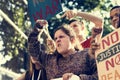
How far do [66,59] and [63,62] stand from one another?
0.05 metres

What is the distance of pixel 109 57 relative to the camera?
12.0 ft

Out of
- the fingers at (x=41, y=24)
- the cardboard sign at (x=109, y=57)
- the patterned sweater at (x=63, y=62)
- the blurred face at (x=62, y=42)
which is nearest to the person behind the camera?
the cardboard sign at (x=109, y=57)

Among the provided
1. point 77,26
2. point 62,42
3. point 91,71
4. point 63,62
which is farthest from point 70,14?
point 91,71

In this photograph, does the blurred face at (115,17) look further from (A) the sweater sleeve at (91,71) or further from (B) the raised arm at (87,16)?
(A) the sweater sleeve at (91,71)

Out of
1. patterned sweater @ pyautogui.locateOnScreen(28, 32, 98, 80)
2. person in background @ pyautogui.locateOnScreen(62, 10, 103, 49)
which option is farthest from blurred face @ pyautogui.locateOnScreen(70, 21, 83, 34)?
patterned sweater @ pyautogui.locateOnScreen(28, 32, 98, 80)

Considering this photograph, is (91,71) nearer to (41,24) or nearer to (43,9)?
(41,24)

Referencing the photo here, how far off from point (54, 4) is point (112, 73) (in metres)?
1.33

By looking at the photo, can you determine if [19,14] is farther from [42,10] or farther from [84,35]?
[84,35]

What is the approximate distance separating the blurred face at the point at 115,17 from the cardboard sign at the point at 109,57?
96mm

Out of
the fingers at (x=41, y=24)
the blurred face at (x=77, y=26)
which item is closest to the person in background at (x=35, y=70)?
the fingers at (x=41, y=24)

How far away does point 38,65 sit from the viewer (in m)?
4.39

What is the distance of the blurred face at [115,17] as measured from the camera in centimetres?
369

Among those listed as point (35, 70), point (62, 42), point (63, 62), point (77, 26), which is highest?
point (77, 26)

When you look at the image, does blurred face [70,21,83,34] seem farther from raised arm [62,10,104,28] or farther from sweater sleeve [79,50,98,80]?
sweater sleeve [79,50,98,80]
